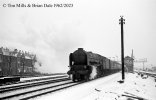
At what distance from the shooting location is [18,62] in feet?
150

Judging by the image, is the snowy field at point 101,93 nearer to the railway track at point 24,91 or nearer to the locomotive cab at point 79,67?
the railway track at point 24,91

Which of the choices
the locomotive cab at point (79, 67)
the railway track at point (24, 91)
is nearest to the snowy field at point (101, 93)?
the railway track at point (24, 91)

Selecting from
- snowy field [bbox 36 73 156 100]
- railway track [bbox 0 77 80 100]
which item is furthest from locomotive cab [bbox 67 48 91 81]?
railway track [bbox 0 77 80 100]

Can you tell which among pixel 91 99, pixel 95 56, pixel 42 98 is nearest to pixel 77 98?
pixel 91 99

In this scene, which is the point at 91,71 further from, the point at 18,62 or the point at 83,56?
the point at 18,62

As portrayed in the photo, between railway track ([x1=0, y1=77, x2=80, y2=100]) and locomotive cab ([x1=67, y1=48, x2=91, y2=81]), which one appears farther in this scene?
locomotive cab ([x1=67, y1=48, x2=91, y2=81])

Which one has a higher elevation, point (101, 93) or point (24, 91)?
point (24, 91)

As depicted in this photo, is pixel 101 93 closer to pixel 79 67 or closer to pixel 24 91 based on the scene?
pixel 24 91

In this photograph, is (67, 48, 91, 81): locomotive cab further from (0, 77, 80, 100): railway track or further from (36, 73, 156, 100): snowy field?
(0, 77, 80, 100): railway track

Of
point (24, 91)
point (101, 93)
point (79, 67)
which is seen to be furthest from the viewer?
point (79, 67)

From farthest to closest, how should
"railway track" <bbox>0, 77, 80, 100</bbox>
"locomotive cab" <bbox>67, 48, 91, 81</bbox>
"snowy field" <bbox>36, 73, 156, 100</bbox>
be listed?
"locomotive cab" <bbox>67, 48, 91, 81</bbox>
"snowy field" <bbox>36, 73, 156, 100</bbox>
"railway track" <bbox>0, 77, 80, 100</bbox>

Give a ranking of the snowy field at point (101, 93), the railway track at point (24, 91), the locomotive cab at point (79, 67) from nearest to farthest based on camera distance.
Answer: the railway track at point (24, 91) → the snowy field at point (101, 93) → the locomotive cab at point (79, 67)

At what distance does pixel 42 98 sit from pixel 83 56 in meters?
10.8

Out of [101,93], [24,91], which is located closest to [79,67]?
[101,93]
